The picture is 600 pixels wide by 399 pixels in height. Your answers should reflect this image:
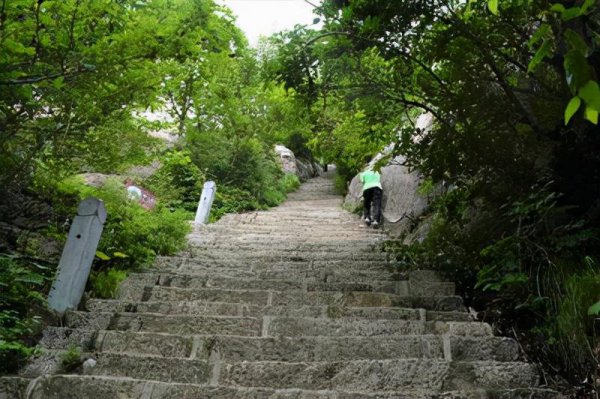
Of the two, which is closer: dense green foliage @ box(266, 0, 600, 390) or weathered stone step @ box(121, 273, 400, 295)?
dense green foliage @ box(266, 0, 600, 390)

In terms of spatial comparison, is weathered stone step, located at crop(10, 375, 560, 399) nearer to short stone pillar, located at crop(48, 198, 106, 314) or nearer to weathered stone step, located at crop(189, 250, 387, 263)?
short stone pillar, located at crop(48, 198, 106, 314)

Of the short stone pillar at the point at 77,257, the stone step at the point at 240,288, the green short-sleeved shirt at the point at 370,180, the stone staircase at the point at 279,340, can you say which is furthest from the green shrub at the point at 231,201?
the short stone pillar at the point at 77,257

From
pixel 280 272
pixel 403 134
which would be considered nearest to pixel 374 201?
pixel 403 134

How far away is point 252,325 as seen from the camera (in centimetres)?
379

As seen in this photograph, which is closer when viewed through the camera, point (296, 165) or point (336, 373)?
point (336, 373)

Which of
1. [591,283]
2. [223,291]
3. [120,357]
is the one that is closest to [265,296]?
[223,291]

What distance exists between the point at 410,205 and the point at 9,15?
7.31m

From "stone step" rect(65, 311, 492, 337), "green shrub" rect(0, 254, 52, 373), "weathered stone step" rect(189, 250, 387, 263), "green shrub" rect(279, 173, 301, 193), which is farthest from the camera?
"green shrub" rect(279, 173, 301, 193)

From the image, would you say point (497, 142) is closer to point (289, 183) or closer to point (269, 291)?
point (269, 291)

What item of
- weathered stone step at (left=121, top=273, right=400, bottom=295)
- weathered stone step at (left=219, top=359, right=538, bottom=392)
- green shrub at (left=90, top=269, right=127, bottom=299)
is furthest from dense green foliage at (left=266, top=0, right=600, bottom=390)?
green shrub at (left=90, top=269, right=127, bottom=299)

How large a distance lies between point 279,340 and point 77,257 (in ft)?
6.18

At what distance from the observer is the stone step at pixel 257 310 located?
4000 millimetres

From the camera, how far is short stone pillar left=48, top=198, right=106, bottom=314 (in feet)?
12.8

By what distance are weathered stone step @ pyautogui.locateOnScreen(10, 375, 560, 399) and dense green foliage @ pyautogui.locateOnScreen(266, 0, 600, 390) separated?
533 millimetres
